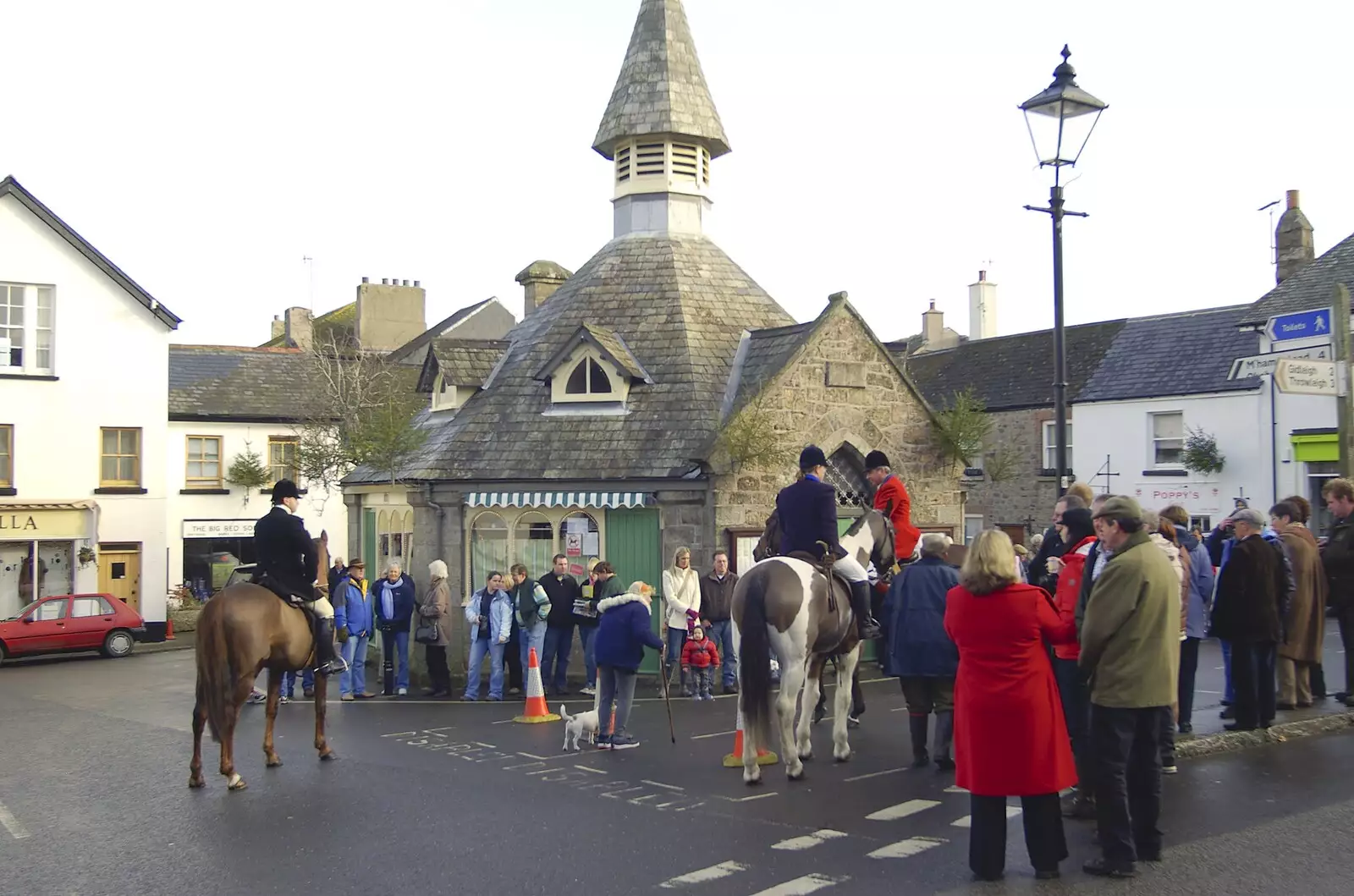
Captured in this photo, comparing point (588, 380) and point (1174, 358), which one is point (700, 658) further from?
point (1174, 358)

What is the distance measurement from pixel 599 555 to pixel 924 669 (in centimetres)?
917

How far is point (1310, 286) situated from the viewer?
94.4 feet

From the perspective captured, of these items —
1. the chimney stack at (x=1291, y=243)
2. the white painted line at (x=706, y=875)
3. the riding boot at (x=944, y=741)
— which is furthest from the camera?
the chimney stack at (x=1291, y=243)

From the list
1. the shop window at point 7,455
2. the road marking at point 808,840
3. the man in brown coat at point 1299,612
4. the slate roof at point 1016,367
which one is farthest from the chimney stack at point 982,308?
the road marking at point 808,840

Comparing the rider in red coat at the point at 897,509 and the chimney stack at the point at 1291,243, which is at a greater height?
the chimney stack at the point at 1291,243

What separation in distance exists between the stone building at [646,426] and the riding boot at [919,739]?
25.9 ft

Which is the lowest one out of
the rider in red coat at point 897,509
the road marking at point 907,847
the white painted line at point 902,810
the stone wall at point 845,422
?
the white painted line at point 902,810

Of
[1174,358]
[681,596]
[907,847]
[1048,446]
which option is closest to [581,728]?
[681,596]

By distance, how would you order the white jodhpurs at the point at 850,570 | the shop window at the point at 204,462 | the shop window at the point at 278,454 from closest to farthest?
the white jodhpurs at the point at 850,570
the shop window at the point at 204,462
the shop window at the point at 278,454

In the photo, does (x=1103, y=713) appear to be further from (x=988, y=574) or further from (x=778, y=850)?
(x=778, y=850)

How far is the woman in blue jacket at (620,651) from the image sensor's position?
1223cm

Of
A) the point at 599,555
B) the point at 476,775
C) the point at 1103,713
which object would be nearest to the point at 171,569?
the point at 599,555

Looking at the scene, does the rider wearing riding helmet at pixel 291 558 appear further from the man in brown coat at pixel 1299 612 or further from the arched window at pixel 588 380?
the man in brown coat at pixel 1299 612

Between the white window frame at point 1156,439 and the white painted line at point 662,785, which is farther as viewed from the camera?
the white window frame at point 1156,439
